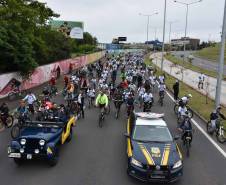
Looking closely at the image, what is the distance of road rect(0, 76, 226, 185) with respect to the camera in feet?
34.1

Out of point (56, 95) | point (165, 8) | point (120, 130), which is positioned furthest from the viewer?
point (165, 8)

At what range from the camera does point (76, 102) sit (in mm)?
19609

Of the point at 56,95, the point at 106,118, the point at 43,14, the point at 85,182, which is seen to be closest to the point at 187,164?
the point at 85,182

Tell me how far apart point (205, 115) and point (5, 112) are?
10969mm

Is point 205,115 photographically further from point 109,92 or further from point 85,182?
point 85,182

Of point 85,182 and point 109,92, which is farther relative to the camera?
point 109,92

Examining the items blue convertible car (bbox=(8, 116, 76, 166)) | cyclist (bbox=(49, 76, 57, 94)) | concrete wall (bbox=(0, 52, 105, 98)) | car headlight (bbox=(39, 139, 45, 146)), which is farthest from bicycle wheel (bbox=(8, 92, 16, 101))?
car headlight (bbox=(39, 139, 45, 146))

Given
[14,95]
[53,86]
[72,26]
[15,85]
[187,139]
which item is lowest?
[14,95]

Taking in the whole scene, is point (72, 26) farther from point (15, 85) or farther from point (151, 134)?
point (151, 134)

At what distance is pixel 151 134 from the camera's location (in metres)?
12.0

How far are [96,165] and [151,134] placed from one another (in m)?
2.05

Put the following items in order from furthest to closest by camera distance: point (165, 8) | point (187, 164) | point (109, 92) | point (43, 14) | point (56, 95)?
1. point (165, 8)
2. point (43, 14)
3. point (56, 95)
4. point (109, 92)
5. point (187, 164)

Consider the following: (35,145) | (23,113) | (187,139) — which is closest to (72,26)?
(23,113)

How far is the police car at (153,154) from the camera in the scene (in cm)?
991
